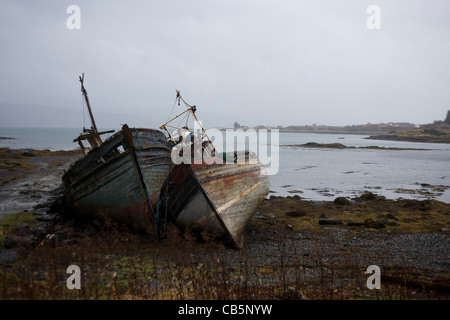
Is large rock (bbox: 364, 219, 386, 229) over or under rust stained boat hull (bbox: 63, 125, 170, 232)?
under

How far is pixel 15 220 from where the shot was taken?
39.4 ft

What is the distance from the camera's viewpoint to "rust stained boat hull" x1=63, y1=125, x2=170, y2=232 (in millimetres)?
11406

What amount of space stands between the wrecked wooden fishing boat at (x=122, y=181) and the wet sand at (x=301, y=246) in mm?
871

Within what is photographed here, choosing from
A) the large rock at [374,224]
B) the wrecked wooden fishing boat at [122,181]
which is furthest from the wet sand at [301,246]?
the wrecked wooden fishing boat at [122,181]

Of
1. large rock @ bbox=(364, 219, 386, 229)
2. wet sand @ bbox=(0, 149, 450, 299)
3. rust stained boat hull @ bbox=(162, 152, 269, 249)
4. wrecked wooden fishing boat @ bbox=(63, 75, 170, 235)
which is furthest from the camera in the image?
large rock @ bbox=(364, 219, 386, 229)

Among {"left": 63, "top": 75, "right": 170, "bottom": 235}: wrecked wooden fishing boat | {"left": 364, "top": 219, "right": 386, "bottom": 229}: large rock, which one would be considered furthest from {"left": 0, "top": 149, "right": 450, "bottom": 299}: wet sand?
{"left": 63, "top": 75, "right": 170, "bottom": 235}: wrecked wooden fishing boat

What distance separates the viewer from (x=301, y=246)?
31.0 ft

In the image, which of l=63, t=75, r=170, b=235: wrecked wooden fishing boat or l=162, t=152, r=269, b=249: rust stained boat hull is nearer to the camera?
l=162, t=152, r=269, b=249: rust stained boat hull

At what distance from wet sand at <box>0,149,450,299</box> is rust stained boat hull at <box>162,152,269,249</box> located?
0.65m

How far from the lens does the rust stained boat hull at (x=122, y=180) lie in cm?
1141

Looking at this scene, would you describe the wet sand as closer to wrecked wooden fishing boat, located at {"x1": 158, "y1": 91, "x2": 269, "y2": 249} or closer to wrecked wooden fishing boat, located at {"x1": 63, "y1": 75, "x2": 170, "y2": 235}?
wrecked wooden fishing boat, located at {"x1": 158, "y1": 91, "x2": 269, "y2": 249}

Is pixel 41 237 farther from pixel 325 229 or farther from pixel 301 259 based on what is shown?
pixel 325 229

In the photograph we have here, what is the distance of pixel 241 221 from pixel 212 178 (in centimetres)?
202
